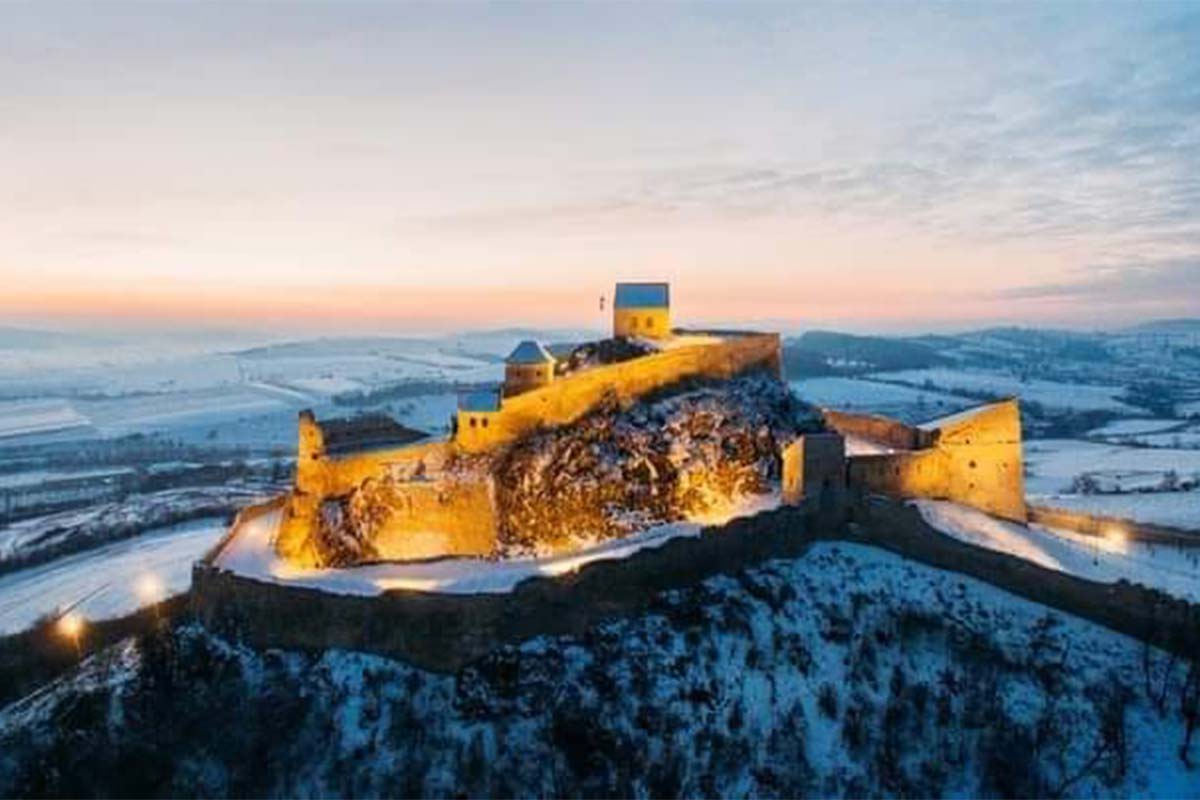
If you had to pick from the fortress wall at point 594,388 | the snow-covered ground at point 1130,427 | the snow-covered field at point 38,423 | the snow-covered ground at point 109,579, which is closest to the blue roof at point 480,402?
the fortress wall at point 594,388

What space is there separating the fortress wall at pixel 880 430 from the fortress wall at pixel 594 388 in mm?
5859

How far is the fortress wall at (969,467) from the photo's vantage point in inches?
1749

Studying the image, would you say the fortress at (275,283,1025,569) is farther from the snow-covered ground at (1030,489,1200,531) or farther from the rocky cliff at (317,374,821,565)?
the snow-covered ground at (1030,489,1200,531)

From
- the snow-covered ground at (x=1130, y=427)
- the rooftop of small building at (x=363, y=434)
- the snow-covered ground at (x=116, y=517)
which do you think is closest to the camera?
the rooftop of small building at (x=363, y=434)

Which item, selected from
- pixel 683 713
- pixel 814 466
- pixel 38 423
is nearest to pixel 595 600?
pixel 683 713

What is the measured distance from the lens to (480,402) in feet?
144

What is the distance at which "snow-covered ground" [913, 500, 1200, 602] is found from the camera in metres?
40.6

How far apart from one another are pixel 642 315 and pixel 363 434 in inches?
571

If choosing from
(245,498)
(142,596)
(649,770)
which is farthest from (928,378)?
(649,770)

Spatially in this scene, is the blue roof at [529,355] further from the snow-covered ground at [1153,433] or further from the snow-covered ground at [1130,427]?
the snow-covered ground at [1130,427]

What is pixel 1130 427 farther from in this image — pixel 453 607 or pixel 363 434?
pixel 453 607

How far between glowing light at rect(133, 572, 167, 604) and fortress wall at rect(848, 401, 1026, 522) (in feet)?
124

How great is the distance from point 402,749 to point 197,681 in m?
8.26

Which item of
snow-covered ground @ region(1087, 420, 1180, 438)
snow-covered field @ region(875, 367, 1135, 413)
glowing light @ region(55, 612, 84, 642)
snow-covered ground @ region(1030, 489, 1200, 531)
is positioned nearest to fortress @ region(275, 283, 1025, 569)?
glowing light @ region(55, 612, 84, 642)
